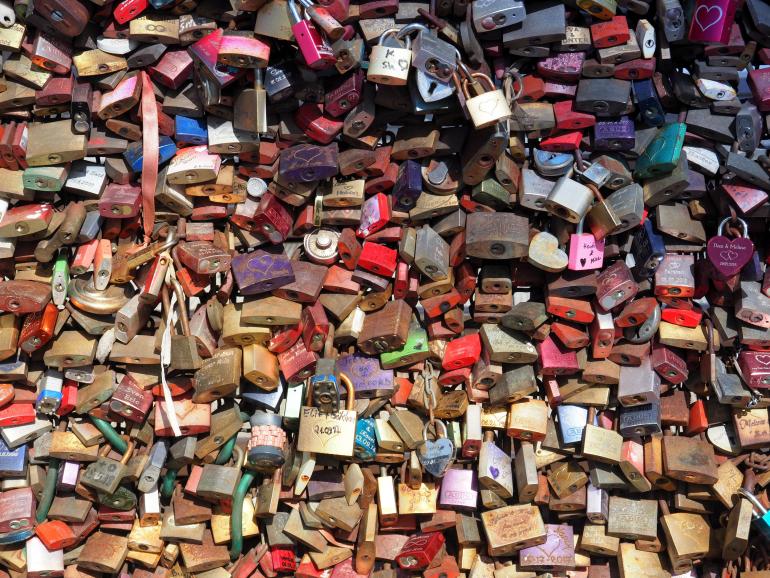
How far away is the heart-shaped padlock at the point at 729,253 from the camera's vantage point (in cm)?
361

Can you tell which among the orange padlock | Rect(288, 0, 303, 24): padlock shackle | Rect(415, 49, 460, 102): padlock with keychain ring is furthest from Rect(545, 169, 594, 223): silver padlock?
the orange padlock

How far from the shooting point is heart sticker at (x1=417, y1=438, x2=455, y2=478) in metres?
3.71

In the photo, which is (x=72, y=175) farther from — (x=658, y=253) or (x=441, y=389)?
(x=658, y=253)

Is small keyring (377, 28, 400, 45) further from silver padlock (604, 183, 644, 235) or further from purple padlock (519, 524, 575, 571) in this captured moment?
purple padlock (519, 524, 575, 571)

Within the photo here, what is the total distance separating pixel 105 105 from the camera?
137 inches

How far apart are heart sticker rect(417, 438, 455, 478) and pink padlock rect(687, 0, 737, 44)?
194 centimetres

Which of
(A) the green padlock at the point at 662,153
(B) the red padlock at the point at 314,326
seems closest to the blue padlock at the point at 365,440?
(B) the red padlock at the point at 314,326

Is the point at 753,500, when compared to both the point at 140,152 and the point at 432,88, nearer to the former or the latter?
the point at 432,88

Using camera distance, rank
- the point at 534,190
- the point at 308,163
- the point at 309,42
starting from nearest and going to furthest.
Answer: the point at 309,42
the point at 308,163
the point at 534,190

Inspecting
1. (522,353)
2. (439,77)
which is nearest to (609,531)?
(522,353)

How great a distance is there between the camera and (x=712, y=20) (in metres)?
3.41

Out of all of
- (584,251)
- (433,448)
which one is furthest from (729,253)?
(433,448)

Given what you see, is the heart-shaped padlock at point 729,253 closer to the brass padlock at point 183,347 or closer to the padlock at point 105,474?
the brass padlock at point 183,347

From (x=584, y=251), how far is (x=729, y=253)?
60cm
